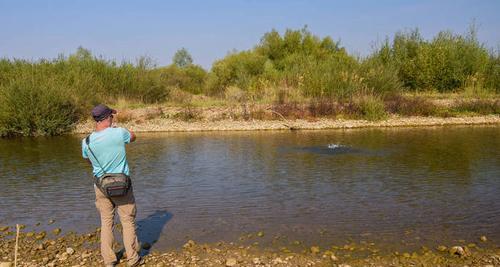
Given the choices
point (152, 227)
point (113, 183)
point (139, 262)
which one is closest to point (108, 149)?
point (113, 183)

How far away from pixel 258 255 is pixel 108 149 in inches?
98.3

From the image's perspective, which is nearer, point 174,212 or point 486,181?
point 174,212

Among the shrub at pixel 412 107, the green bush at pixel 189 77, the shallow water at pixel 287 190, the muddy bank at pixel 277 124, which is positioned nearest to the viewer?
the shallow water at pixel 287 190

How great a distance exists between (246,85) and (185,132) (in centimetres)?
949

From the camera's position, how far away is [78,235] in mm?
7746

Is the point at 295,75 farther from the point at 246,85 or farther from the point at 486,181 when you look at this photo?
the point at 486,181

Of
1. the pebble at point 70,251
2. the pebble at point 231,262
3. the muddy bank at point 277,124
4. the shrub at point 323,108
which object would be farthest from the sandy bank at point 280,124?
the pebble at point 231,262

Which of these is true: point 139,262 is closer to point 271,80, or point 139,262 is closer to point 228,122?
point 228,122

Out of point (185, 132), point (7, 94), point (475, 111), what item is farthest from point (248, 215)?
point (475, 111)

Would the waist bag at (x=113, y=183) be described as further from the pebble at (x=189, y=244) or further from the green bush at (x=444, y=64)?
the green bush at (x=444, y=64)

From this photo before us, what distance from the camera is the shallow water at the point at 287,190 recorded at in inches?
307

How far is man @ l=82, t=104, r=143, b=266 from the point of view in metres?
6.05

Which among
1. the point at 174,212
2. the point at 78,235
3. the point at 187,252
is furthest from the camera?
the point at 174,212

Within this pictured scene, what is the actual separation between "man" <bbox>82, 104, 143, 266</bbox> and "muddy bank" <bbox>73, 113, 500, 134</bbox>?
1690 centimetres
